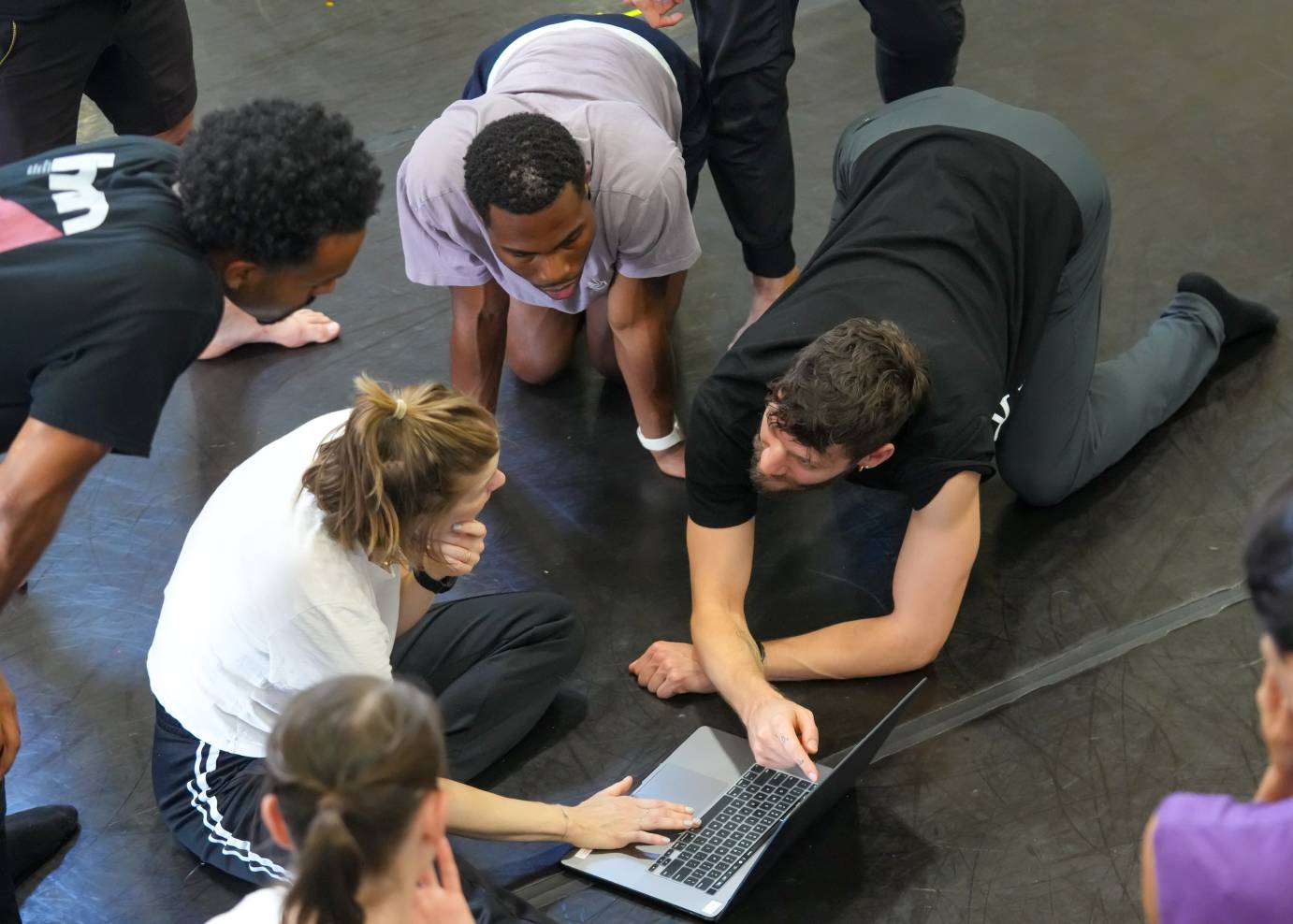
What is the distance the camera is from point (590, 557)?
97.4 inches

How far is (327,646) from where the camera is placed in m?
1.61

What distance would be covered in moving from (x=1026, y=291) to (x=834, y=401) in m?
0.56

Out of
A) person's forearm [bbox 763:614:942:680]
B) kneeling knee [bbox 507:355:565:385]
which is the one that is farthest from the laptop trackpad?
kneeling knee [bbox 507:355:565:385]

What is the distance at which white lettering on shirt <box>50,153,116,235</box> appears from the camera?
162 cm

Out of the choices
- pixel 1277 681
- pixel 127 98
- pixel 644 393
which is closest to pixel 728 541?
pixel 644 393

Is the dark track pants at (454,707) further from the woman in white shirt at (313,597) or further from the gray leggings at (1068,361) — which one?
the gray leggings at (1068,361)

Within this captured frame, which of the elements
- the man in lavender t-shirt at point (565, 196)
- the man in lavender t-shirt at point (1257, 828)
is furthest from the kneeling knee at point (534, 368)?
the man in lavender t-shirt at point (1257, 828)

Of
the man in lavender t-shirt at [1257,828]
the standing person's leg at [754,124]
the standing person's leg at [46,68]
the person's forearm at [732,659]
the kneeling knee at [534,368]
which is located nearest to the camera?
the man in lavender t-shirt at [1257,828]

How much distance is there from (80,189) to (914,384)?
1059 millimetres

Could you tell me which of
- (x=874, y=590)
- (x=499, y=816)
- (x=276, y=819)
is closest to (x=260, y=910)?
(x=276, y=819)

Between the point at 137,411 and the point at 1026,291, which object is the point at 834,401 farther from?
the point at 137,411

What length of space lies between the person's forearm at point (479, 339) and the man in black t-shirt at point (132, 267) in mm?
831

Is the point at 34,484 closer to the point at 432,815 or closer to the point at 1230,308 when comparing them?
the point at 432,815

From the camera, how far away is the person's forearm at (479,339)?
2498 mm
